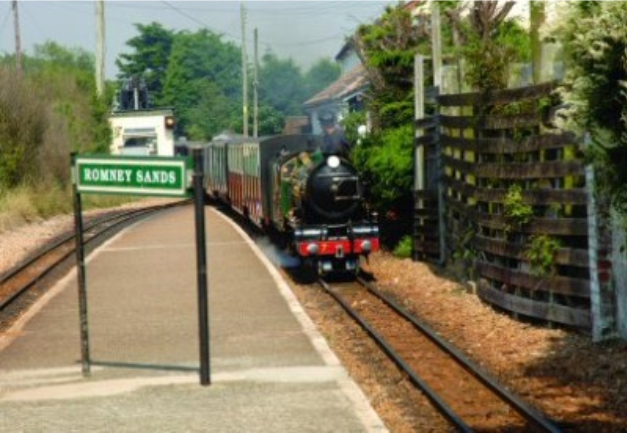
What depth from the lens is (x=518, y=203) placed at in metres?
12.7

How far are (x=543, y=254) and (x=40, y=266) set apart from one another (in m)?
12.8

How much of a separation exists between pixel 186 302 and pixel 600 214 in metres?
6.78

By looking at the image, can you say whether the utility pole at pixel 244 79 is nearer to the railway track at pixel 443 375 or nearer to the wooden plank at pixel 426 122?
the wooden plank at pixel 426 122

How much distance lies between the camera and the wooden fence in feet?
37.8

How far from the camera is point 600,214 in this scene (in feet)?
35.0

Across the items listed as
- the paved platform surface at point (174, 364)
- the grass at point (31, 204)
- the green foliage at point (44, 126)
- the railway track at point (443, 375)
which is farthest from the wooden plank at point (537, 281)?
the green foliage at point (44, 126)

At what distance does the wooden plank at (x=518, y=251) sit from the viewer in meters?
11.2

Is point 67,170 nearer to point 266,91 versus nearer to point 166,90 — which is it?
point 266,91

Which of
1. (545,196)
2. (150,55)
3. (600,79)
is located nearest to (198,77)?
(150,55)

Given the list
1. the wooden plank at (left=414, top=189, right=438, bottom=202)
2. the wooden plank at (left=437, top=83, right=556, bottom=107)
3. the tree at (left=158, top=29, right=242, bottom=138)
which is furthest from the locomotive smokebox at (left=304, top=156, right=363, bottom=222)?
the tree at (left=158, top=29, right=242, bottom=138)

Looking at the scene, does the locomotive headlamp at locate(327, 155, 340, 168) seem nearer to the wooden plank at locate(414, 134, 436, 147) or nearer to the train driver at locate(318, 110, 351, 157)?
the wooden plank at locate(414, 134, 436, 147)

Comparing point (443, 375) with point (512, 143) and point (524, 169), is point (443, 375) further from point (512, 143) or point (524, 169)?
point (512, 143)

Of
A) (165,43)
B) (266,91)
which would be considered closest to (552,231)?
(266,91)

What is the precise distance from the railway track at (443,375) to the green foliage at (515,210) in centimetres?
162
